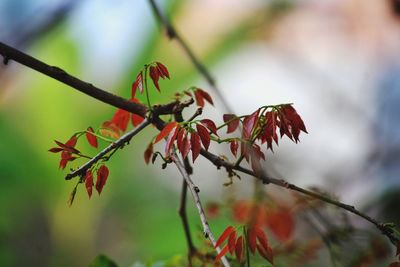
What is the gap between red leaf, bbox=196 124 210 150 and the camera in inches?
21.3

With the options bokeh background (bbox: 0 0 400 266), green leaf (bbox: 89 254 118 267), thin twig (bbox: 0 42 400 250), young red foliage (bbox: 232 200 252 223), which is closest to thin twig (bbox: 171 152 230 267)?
thin twig (bbox: 0 42 400 250)

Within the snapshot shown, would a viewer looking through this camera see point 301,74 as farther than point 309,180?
Yes

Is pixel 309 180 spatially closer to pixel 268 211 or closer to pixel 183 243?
pixel 183 243

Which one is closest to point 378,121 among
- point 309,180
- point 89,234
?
point 309,180

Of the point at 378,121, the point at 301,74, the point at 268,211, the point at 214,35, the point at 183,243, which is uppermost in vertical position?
the point at 214,35

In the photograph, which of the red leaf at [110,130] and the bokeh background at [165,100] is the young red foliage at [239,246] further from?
the bokeh background at [165,100]

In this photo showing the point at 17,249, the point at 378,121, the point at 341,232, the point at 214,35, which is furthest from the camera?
Answer: the point at 214,35

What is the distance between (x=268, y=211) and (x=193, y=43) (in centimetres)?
214

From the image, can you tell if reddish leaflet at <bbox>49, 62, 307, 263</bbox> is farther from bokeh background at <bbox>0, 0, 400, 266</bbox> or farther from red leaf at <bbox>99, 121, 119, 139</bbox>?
bokeh background at <bbox>0, 0, 400, 266</bbox>

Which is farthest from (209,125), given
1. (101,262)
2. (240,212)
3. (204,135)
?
(240,212)

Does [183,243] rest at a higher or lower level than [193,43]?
lower

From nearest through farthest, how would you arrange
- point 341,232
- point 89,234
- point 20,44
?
point 341,232 → point 20,44 → point 89,234

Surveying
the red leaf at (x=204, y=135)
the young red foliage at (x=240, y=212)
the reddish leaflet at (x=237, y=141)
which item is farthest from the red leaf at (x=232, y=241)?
the young red foliage at (x=240, y=212)

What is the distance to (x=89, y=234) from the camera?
2.83 metres
